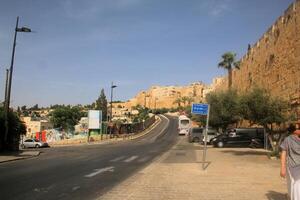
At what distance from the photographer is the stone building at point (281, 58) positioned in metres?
29.9

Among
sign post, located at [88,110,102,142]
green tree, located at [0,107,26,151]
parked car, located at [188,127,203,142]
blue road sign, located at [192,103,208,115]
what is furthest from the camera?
sign post, located at [88,110,102,142]

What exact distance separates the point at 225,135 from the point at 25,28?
67.0ft

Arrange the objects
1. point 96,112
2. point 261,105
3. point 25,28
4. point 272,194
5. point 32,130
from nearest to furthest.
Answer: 1. point 272,194
2. point 261,105
3. point 25,28
4. point 96,112
5. point 32,130

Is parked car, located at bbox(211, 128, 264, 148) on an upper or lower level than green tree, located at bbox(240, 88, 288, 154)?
lower

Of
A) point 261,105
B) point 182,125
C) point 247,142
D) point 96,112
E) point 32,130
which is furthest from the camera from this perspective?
point 32,130

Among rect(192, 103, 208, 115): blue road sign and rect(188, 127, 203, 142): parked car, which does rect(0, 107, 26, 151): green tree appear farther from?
rect(188, 127, 203, 142): parked car

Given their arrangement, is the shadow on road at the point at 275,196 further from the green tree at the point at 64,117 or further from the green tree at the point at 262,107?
the green tree at the point at 64,117

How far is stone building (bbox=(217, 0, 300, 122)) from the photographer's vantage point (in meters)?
29.9

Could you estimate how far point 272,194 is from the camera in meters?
11.5

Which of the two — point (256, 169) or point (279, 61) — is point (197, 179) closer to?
point (256, 169)

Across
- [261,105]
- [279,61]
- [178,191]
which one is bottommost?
[178,191]

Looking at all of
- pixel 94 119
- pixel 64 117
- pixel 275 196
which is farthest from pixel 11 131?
pixel 64 117

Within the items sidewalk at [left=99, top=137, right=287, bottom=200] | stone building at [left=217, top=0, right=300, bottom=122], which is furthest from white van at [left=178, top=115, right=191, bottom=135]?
sidewalk at [left=99, top=137, right=287, bottom=200]

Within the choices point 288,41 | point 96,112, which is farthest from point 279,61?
point 96,112
